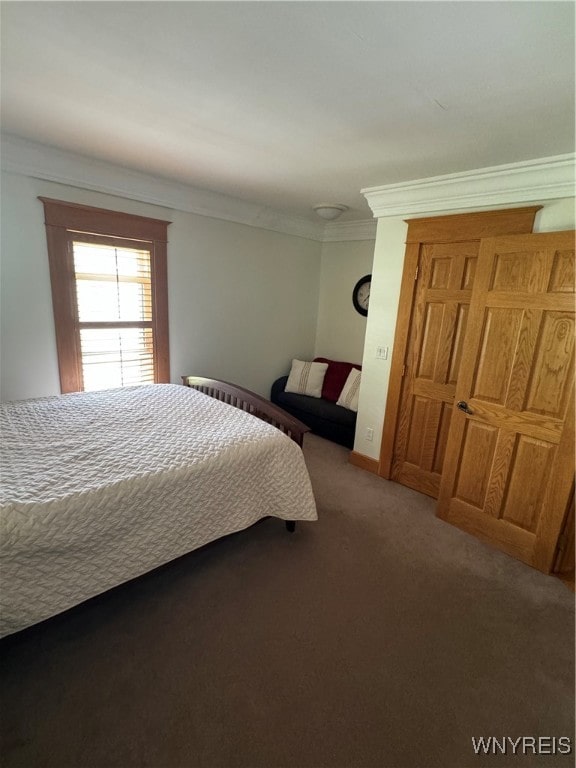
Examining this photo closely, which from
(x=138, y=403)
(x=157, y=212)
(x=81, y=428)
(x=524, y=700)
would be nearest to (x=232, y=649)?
(x=524, y=700)

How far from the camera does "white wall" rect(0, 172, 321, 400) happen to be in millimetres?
2523

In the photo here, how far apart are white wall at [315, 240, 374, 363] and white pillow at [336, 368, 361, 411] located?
0.43 meters

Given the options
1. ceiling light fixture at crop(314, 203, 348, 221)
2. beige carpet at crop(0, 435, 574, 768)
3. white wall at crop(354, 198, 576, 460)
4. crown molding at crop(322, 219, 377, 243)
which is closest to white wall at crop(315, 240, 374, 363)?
crown molding at crop(322, 219, 377, 243)

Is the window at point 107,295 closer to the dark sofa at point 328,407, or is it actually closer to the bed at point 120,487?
the bed at point 120,487

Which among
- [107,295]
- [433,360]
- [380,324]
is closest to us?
[433,360]

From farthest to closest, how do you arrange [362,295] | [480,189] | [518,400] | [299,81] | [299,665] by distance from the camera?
[362,295] → [480,189] → [518,400] → [299,665] → [299,81]

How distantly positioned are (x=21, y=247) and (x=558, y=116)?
322 cm

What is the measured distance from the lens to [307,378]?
4266mm

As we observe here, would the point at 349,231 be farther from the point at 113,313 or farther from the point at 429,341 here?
the point at 113,313

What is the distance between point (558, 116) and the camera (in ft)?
5.23

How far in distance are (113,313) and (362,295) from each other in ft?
8.57

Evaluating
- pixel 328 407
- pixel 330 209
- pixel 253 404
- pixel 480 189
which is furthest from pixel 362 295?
pixel 253 404

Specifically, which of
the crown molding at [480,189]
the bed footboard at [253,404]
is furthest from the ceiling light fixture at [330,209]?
the bed footboard at [253,404]

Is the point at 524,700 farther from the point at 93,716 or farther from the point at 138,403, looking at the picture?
the point at 138,403
